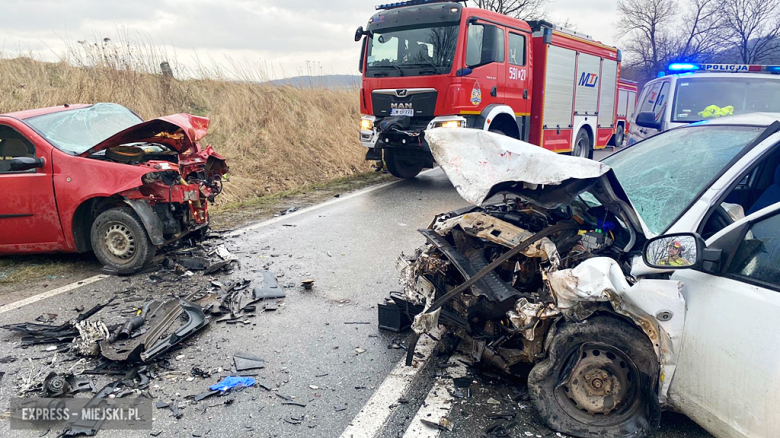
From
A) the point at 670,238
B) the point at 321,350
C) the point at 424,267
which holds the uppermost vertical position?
the point at 670,238

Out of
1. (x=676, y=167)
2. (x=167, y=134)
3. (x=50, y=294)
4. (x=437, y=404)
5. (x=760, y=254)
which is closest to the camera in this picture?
(x=760, y=254)

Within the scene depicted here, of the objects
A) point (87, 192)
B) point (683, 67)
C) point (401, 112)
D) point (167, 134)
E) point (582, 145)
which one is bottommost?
point (582, 145)

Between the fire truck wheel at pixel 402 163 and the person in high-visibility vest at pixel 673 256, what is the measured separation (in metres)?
8.40

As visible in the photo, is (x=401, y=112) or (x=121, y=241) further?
(x=401, y=112)

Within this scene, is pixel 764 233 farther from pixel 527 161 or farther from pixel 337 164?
pixel 337 164

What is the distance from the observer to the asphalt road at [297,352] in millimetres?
2756

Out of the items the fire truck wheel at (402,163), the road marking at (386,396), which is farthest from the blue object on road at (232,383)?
the fire truck wheel at (402,163)

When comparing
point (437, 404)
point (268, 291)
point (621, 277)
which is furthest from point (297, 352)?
point (621, 277)

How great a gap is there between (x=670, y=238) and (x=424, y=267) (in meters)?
1.50

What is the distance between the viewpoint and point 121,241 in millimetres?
5223

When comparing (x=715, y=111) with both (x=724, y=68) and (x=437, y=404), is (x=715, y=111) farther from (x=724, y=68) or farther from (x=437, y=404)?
(x=437, y=404)

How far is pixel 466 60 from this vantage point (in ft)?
29.7

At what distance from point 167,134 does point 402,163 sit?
21.1ft

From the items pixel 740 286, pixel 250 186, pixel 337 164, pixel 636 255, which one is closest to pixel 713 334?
pixel 740 286
